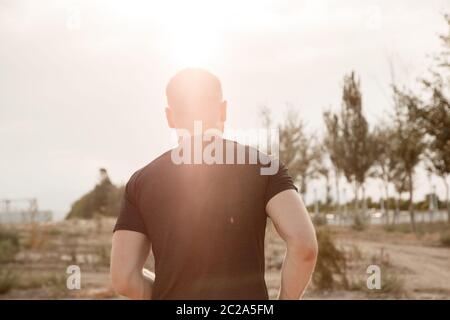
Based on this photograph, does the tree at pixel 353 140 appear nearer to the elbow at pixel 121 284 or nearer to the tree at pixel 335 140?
the tree at pixel 335 140

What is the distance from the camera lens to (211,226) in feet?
7.29

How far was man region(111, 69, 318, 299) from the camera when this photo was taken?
2217 mm

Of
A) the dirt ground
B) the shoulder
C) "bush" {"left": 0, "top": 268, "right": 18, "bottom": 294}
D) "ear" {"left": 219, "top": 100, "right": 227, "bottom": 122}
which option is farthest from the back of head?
"bush" {"left": 0, "top": 268, "right": 18, "bottom": 294}

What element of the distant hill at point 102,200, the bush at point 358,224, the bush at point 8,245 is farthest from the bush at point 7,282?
the distant hill at point 102,200

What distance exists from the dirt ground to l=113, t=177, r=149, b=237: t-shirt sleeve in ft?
31.4

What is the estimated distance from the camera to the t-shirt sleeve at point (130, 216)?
2375 millimetres

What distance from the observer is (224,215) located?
222 cm

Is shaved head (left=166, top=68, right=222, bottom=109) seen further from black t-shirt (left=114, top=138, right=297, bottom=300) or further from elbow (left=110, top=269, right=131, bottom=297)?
elbow (left=110, top=269, right=131, bottom=297)

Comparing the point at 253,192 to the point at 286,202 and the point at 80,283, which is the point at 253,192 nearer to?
the point at 286,202

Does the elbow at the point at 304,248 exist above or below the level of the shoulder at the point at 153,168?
below

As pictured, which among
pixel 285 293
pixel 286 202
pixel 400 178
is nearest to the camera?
pixel 286 202

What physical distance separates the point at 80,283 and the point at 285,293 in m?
12.1

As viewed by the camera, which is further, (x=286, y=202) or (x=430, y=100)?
(x=430, y=100)
